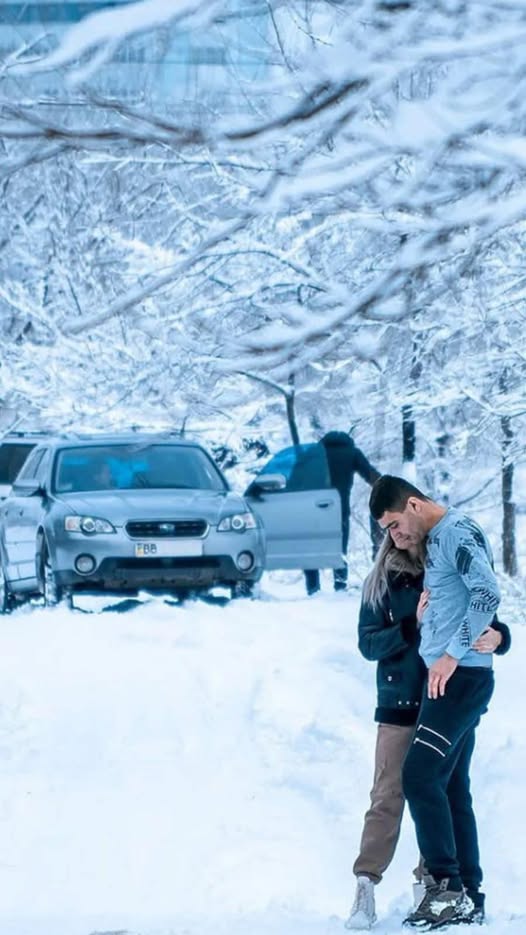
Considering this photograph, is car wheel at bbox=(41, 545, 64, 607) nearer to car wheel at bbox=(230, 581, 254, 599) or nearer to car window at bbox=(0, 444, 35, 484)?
car wheel at bbox=(230, 581, 254, 599)

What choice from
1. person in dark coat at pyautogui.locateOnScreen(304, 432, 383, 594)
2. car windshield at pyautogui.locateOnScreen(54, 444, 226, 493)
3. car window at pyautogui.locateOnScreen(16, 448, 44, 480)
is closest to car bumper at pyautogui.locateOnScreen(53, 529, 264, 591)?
car windshield at pyautogui.locateOnScreen(54, 444, 226, 493)

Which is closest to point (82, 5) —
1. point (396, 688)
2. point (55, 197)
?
point (396, 688)

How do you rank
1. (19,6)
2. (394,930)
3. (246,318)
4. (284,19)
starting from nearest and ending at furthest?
(19,6) < (394,930) < (284,19) < (246,318)

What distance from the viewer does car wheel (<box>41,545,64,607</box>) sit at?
43.2 feet

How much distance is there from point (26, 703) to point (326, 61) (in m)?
6.30

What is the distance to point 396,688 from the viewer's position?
18.6ft

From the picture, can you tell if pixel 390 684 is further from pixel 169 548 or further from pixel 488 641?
pixel 169 548

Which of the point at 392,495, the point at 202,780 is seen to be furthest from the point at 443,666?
the point at 202,780

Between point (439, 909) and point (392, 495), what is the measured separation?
140 cm

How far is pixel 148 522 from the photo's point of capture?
13.1 m

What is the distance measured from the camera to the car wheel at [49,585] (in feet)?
43.2

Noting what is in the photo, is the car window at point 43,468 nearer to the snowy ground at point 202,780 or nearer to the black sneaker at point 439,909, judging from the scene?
the snowy ground at point 202,780

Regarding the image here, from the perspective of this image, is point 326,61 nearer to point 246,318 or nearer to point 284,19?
point 284,19

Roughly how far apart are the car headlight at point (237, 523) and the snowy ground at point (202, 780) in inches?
49.4
